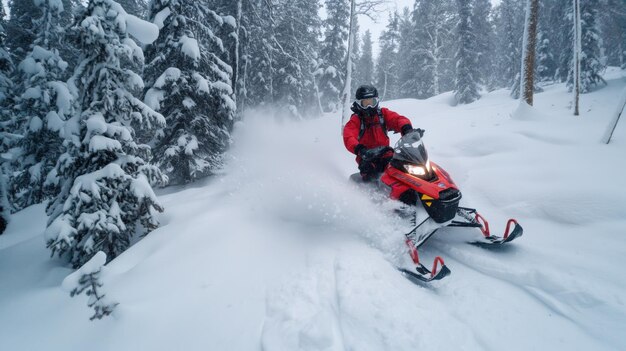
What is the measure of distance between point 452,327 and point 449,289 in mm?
718

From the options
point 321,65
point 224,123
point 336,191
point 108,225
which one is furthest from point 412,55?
point 108,225

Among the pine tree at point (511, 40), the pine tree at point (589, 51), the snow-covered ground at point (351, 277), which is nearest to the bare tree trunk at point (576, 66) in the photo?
the snow-covered ground at point (351, 277)

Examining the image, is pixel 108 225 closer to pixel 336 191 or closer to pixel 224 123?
pixel 336 191

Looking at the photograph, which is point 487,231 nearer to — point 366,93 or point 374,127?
point 374,127

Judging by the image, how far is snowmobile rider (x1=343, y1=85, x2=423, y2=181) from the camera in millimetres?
5441

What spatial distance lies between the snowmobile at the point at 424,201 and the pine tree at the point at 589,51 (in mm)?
25697

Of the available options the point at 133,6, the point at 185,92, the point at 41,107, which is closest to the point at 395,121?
the point at 185,92

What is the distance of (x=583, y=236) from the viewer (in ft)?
13.5

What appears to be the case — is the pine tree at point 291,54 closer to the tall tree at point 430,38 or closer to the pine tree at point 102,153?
the tall tree at point 430,38

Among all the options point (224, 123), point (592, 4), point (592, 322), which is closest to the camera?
point (592, 322)

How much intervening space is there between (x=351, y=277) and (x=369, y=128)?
11.4 feet

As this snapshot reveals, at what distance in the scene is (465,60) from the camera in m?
29.9

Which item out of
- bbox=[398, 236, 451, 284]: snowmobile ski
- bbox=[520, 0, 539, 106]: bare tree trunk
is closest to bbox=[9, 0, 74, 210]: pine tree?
bbox=[398, 236, 451, 284]: snowmobile ski

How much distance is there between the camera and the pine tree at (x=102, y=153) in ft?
18.5
